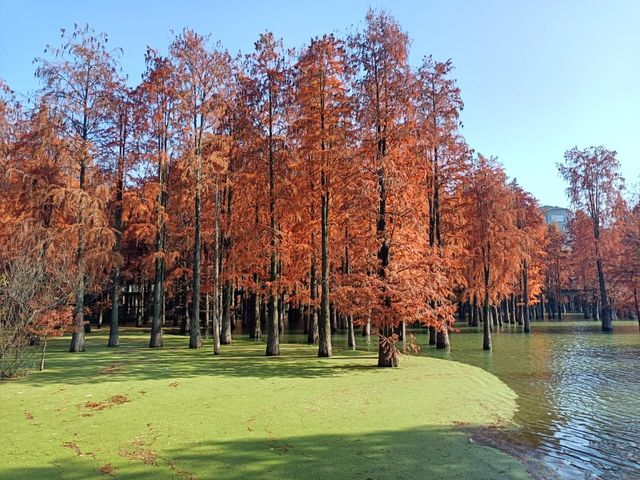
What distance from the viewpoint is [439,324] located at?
16297 millimetres

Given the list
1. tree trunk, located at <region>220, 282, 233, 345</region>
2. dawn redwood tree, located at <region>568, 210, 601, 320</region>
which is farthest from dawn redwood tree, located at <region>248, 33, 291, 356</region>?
dawn redwood tree, located at <region>568, 210, 601, 320</region>

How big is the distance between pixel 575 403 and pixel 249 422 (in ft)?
29.5

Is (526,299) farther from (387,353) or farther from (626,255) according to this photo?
(387,353)

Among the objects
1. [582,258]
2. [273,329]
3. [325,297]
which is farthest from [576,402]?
[582,258]

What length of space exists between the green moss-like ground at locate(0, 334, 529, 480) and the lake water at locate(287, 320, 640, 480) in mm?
908

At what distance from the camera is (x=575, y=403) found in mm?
11922

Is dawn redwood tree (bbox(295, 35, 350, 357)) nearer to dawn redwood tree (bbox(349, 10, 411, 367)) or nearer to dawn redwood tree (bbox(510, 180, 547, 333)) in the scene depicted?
dawn redwood tree (bbox(349, 10, 411, 367))

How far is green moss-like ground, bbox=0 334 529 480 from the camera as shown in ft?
21.3

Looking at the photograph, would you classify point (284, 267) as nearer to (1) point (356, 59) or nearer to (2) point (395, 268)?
(2) point (395, 268)

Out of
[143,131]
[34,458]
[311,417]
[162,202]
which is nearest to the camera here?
[34,458]

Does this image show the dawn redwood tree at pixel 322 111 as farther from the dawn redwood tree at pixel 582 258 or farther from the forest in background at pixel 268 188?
the dawn redwood tree at pixel 582 258

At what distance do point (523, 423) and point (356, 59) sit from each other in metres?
14.4

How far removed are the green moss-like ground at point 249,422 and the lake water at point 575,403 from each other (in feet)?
2.98

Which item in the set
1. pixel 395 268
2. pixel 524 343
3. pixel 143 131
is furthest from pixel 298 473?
pixel 524 343
